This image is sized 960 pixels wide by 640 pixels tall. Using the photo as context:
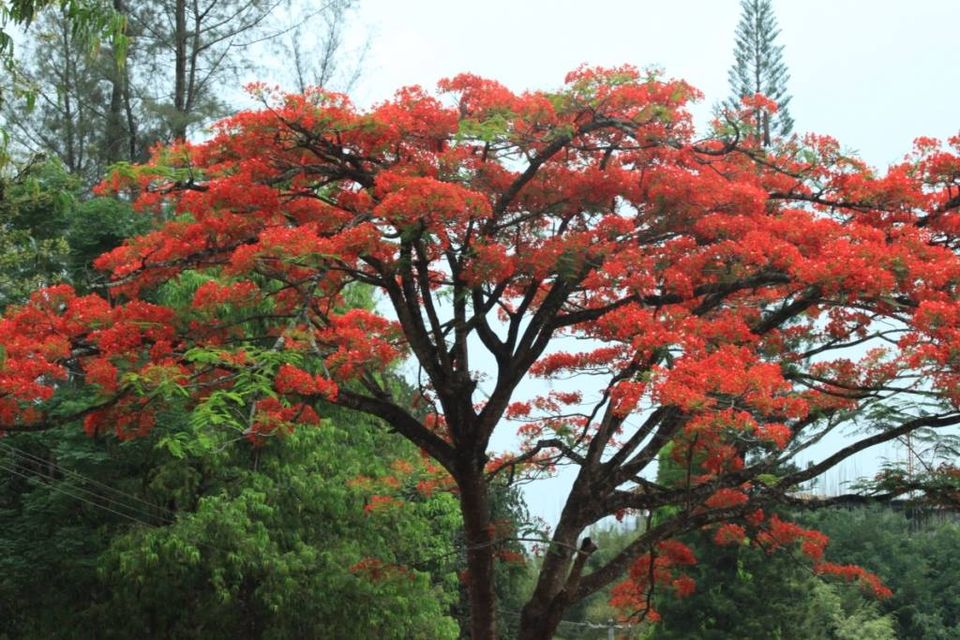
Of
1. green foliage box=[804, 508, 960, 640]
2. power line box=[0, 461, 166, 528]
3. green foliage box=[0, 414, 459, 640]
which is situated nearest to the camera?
green foliage box=[0, 414, 459, 640]

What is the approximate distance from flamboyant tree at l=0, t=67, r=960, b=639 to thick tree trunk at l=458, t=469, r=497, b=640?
0.06 feet

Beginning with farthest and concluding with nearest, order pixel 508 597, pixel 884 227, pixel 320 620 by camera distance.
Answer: pixel 508 597 → pixel 320 620 → pixel 884 227

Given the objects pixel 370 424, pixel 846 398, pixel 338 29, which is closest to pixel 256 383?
pixel 846 398

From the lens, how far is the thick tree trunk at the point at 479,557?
9273 millimetres

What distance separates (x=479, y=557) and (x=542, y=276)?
233 cm

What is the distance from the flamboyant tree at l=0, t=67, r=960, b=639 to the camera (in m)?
7.77

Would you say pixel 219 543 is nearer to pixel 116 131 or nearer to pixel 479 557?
pixel 479 557

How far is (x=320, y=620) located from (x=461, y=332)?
5.72 metres

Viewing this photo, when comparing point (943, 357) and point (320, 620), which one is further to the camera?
point (320, 620)

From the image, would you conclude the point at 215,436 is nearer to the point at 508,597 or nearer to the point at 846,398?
the point at 846,398

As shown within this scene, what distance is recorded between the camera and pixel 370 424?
1537 cm

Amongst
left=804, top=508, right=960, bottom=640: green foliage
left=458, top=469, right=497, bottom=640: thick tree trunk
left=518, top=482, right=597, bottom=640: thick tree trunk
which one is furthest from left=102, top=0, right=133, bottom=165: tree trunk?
left=804, top=508, right=960, bottom=640: green foliage

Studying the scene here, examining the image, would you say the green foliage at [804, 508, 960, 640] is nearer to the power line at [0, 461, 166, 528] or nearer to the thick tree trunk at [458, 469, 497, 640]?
the power line at [0, 461, 166, 528]

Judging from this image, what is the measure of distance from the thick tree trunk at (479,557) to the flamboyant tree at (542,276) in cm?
2
